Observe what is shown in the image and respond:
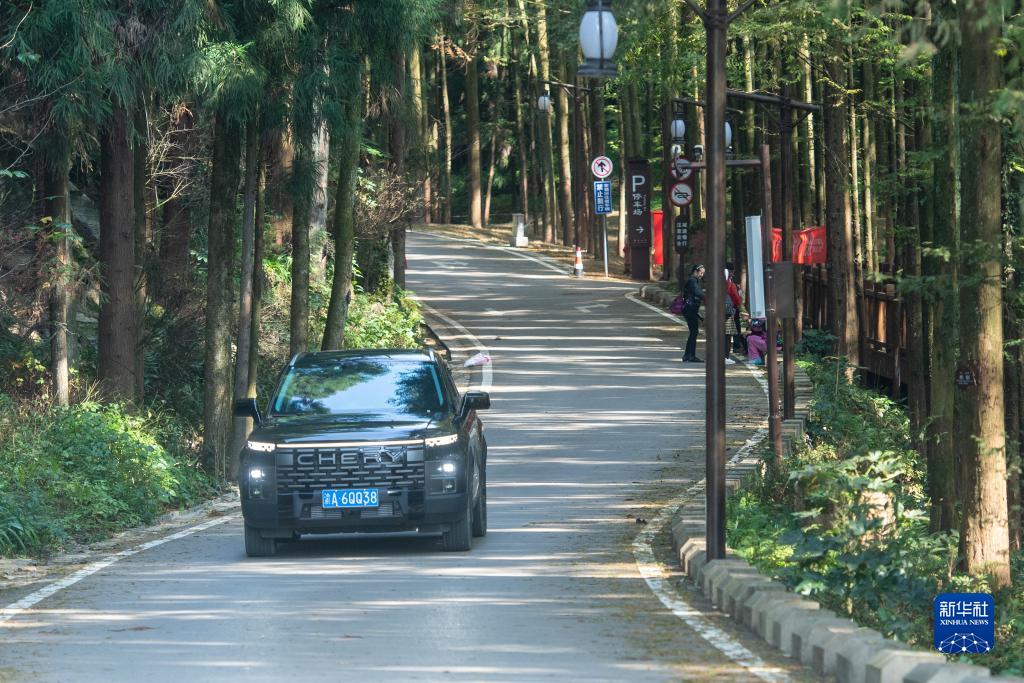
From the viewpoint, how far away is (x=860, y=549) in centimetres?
1082

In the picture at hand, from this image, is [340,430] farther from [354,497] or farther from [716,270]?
[716,270]

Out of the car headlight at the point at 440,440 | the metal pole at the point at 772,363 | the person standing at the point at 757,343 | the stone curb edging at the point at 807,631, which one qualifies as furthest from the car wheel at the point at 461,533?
the person standing at the point at 757,343

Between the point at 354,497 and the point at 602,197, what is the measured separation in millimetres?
43303

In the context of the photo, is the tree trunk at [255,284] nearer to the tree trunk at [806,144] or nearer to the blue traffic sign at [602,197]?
the tree trunk at [806,144]

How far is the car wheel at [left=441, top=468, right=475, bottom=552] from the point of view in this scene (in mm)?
13844

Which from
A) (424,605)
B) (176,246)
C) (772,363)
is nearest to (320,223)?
(176,246)

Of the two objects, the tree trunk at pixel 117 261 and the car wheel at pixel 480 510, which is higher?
the tree trunk at pixel 117 261

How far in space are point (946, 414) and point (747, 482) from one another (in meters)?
2.50

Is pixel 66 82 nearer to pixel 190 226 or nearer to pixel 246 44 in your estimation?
pixel 246 44

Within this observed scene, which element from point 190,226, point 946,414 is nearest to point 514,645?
point 946,414

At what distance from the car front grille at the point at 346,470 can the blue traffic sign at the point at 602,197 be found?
42.7m

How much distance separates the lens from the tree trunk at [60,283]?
2067 cm

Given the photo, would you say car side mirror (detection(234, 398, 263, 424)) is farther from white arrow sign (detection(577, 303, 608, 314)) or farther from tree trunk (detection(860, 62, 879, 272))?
white arrow sign (detection(577, 303, 608, 314))

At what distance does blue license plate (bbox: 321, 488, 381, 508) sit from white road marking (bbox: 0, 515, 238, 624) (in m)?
2.09
